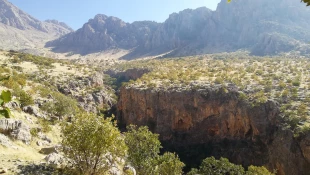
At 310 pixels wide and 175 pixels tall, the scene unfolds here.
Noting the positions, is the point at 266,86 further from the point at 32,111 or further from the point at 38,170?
the point at 38,170

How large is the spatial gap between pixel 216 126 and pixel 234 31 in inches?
4373

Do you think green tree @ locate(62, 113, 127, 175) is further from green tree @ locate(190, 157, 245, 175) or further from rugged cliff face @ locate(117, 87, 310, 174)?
rugged cliff face @ locate(117, 87, 310, 174)

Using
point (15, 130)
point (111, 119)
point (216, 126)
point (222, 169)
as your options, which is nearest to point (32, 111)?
point (15, 130)

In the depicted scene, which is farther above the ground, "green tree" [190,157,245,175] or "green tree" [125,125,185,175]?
"green tree" [125,125,185,175]

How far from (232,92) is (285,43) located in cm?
7386

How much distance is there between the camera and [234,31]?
139 m

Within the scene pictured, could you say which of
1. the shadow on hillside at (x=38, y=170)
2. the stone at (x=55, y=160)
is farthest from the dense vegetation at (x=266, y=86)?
the shadow on hillside at (x=38, y=170)

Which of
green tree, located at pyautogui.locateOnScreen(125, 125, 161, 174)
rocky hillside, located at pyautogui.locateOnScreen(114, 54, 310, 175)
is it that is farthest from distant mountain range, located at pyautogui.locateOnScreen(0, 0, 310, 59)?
green tree, located at pyautogui.locateOnScreen(125, 125, 161, 174)

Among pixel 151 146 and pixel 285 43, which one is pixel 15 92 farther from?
pixel 285 43

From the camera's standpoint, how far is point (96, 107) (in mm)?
55719

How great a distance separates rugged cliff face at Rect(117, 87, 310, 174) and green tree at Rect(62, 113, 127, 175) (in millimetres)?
24055

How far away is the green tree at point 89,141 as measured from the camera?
13047 mm

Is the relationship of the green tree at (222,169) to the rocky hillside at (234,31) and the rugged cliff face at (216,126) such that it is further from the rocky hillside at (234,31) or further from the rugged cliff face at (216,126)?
the rocky hillside at (234,31)

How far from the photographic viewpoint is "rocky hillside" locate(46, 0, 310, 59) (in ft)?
347
